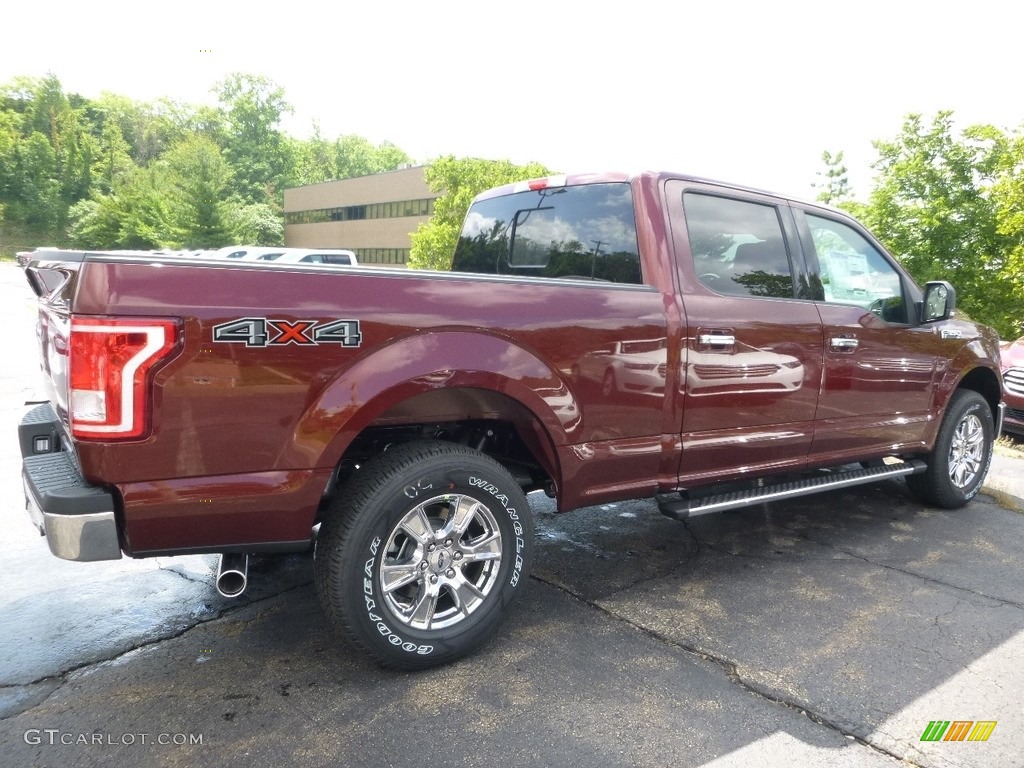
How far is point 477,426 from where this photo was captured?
325 cm

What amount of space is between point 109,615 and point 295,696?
1.17 metres

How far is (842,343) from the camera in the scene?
13.1 feet

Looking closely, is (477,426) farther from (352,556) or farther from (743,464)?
(743,464)

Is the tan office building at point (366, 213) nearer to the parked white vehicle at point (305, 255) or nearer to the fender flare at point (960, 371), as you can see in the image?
the parked white vehicle at point (305, 255)

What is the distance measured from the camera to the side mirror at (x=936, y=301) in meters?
4.48

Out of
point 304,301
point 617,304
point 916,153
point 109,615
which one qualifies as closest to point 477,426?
point 617,304

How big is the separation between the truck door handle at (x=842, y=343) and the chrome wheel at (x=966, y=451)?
1.55m

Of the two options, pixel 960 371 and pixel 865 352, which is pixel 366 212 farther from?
pixel 865 352

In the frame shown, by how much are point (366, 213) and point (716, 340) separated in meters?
61.0

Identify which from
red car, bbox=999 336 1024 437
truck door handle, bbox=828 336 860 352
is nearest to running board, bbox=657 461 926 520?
truck door handle, bbox=828 336 860 352

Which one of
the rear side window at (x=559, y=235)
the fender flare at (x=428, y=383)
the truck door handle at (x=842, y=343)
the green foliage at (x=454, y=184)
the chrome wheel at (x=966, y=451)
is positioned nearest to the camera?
the fender flare at (x=428, y=383)

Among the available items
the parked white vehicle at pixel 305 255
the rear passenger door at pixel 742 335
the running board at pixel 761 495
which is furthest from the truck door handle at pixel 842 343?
the parked white vehicle at pixel 305 255

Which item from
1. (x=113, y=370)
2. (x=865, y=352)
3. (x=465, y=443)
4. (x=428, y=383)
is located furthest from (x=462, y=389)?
(x=865, y=352)

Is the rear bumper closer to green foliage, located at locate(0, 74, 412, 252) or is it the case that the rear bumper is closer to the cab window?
the cab window
